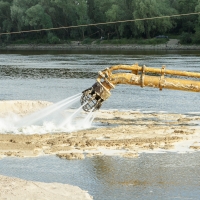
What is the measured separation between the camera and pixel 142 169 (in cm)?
1627

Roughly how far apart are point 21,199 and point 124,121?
10.6 meters

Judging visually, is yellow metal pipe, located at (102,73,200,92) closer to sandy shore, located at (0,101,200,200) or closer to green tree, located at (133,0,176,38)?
sandy shore, located at (0,101,200,200)

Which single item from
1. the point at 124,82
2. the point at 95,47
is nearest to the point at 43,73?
the point at 124,82

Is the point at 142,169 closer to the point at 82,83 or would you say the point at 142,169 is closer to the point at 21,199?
the point at 21,199

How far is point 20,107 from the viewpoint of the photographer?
84.8 ft

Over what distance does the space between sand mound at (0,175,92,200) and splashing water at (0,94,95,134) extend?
659 centimetres

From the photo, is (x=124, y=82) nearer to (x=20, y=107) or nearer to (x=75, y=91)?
(x=20, y=107)

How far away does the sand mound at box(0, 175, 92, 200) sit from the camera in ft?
43.2

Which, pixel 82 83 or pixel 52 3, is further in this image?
pixel 52 3

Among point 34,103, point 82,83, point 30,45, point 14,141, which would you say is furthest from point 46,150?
point 30,45

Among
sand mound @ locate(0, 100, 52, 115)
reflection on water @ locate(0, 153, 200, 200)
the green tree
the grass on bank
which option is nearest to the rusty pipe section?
reflection on water @ locate(0, 153, 200, 200)

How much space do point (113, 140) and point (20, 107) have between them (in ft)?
25.8

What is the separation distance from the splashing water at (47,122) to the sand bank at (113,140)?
0.55 meters

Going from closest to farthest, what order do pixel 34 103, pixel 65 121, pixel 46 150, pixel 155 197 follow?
pixel 155 197 → pixel 46 150 → pixel 65 121 → pixel 34 103
